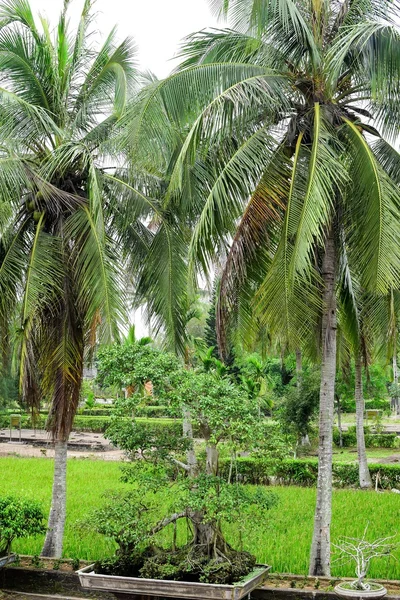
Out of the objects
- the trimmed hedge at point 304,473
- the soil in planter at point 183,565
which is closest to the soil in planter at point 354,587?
the soil in planter at point 183,565

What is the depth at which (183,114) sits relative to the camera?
303 inches

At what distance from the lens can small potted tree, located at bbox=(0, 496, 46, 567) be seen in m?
7.43

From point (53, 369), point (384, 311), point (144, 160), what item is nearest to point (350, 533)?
point (384, 311)

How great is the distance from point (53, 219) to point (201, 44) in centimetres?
277

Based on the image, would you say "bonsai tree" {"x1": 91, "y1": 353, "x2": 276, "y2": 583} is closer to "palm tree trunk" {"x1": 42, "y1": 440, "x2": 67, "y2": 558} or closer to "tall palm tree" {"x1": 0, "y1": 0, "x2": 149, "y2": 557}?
"tall palm tree" {"x1": 0, "y1": 0, "x2": 149, "y2": 557}

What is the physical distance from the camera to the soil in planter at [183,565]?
20.6 feet

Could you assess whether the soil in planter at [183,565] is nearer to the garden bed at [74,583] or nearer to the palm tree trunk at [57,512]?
the garden bed at [74,583]

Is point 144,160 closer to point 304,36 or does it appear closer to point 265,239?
point 265,239

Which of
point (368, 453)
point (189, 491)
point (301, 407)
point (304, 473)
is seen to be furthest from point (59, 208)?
point (368, 453)

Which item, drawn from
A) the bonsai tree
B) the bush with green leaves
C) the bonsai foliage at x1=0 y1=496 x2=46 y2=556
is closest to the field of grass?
the bonsai tree

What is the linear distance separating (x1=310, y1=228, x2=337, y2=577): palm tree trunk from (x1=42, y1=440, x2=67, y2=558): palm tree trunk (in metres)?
3.15

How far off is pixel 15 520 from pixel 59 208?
3632 mm

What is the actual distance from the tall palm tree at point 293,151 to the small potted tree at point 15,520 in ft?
8.82

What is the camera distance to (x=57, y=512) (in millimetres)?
9016
